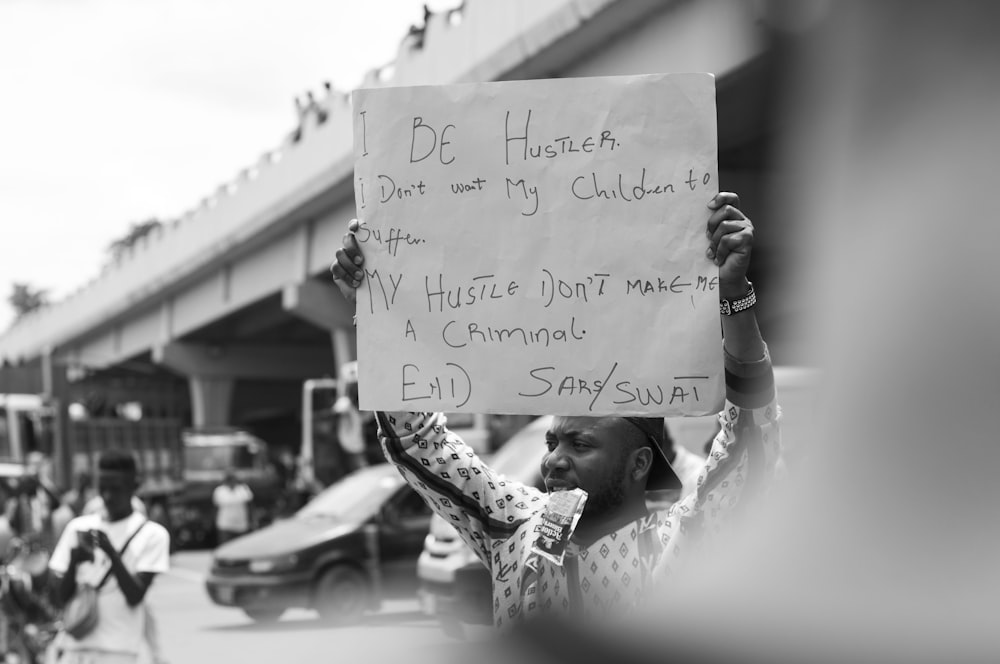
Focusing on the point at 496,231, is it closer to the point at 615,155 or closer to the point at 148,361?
the point at 615,155

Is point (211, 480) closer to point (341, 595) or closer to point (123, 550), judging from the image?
point (341, 595)

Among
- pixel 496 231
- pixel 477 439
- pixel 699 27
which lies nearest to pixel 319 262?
pixel 477 439

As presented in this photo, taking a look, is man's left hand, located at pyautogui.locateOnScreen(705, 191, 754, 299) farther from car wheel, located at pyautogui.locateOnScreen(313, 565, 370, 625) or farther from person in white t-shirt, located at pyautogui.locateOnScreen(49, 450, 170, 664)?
car wheel, located at pyautogui.locateOnScreen(313, 565, 370, 625)

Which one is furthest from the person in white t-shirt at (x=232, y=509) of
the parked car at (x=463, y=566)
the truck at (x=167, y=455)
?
the parked car at (x=463, y=566)

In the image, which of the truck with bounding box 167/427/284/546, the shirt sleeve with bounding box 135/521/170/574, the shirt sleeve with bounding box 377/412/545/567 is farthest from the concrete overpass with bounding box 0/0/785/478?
the truck with bounding box 167/427/284/546

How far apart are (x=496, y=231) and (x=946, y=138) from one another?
171cm

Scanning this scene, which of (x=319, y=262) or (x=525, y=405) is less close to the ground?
(x=319, y=262)

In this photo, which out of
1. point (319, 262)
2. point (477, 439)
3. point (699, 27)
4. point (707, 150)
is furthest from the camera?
point (319, 262)

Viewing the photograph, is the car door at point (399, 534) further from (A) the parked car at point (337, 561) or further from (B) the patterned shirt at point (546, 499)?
(B) the patterned shirt at point (546, 499)

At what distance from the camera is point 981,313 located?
1016 mm

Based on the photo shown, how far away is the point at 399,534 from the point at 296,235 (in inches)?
682

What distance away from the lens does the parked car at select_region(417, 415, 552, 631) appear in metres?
11.2

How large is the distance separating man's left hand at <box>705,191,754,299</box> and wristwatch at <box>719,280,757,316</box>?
0.01m

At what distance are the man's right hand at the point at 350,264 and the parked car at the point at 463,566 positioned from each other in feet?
26.8
